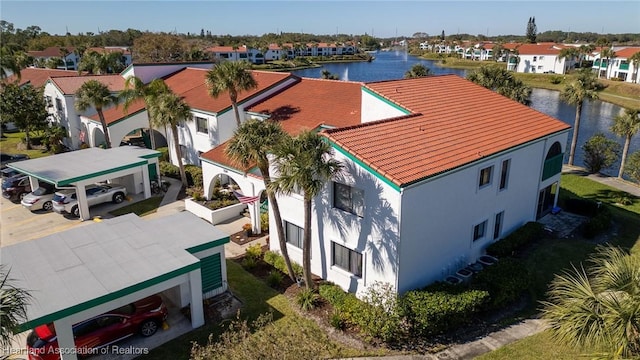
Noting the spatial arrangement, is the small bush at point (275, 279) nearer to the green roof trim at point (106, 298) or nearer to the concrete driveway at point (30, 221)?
the green roof trim at point (106, 298)

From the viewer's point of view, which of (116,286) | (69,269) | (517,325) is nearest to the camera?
(116,286)

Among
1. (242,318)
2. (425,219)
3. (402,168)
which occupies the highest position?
(402,168)

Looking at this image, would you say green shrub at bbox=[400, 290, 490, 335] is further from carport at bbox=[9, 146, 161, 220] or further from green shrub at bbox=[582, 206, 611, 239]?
carport at bbox=[9, 146, 161, 220]

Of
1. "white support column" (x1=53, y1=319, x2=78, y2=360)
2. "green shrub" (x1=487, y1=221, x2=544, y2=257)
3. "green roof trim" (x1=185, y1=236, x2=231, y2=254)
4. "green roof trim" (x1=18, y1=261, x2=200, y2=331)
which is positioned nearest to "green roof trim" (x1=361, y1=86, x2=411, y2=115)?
"green shrub" (x1=487, y1=221, x2=544, y2=257)

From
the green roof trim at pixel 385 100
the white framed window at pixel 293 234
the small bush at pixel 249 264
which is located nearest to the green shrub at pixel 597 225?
the green roof trim at pixel 385 100

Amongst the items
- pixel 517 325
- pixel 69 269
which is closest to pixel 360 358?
pixel 517 325

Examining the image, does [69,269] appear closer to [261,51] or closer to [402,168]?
[402,168]

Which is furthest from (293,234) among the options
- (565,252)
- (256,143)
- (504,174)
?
(565,252)

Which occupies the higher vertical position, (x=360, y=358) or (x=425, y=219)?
(x=425, y=219)
